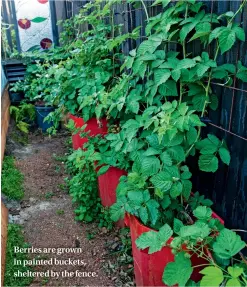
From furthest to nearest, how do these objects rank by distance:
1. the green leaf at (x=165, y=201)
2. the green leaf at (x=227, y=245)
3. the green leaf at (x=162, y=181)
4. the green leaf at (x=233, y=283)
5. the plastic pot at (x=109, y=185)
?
the plastic pot at (x=109, y=185) → the green leaf at (x=165, y=201) → the green leaf at (x=162, y=181) → the green leaf at (x=227, y=245) → the green leaf at (x=233, y=283)

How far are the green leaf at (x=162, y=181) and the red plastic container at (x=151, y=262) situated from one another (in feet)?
0.75

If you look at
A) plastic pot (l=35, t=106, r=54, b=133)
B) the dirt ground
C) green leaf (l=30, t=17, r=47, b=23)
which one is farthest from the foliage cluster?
green leaf (l=30, t=17, r=47, b=23)

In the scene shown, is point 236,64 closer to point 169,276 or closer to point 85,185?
point 169,276

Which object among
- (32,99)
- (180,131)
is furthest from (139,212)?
(32,99)

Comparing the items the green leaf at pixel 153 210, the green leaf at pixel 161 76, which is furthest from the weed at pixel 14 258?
the green leaf at pixel 161 76

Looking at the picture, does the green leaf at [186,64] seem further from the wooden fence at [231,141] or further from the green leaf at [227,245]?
the green leaf at [227,245]

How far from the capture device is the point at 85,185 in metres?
2.59

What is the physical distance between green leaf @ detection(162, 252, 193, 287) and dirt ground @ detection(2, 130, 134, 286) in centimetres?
80

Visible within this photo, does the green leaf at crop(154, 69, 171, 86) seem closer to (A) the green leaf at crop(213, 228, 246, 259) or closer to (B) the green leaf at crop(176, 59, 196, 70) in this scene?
(B) the green leaf at crop(176, 59, 196, 70)

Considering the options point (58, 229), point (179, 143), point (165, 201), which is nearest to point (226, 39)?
point (179, 143)

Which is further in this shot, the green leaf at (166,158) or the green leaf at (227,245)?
the green leaf at (166,158)

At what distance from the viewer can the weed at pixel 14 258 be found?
2057mm

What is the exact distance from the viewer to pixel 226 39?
4.65ft

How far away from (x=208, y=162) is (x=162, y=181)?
242 millimetres
